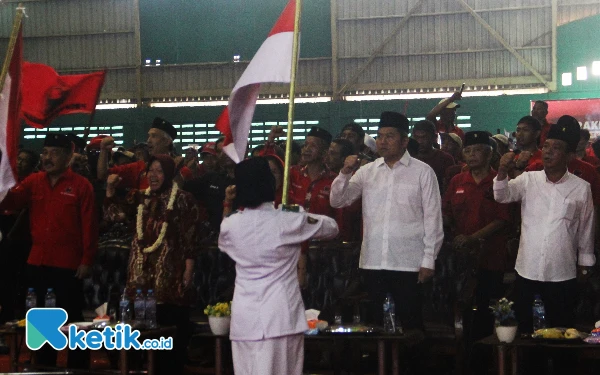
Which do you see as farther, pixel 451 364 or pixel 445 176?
pixel 445 176

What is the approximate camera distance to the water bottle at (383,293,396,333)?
624 centimetres

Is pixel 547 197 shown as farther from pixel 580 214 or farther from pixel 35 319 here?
pixel 35 319

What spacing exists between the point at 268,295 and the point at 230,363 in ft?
7.47

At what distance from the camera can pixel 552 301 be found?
A: 645cm

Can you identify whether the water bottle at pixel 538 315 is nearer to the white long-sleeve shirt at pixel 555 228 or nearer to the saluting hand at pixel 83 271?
the white long-sleeve shirt at pixel 555 228

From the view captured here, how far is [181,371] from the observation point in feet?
22.5

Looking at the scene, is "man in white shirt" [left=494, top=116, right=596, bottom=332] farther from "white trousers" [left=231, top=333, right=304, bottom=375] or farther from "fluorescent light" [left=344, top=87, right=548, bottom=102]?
"fluorescent light" [left=344, top=87, right=548, bottom=102]

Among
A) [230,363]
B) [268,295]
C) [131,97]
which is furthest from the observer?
[131,97]

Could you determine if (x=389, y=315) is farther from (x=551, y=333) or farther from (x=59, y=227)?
(x=59, y=227)

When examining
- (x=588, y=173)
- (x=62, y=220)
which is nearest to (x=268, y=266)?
(x=62, y=220)

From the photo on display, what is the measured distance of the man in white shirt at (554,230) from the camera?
21.1 feet

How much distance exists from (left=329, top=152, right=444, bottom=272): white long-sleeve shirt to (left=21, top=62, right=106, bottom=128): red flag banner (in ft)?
13.1

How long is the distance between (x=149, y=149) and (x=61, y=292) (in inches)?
77.8

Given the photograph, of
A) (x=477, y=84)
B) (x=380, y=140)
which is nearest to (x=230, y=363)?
(x=380, y=140)
